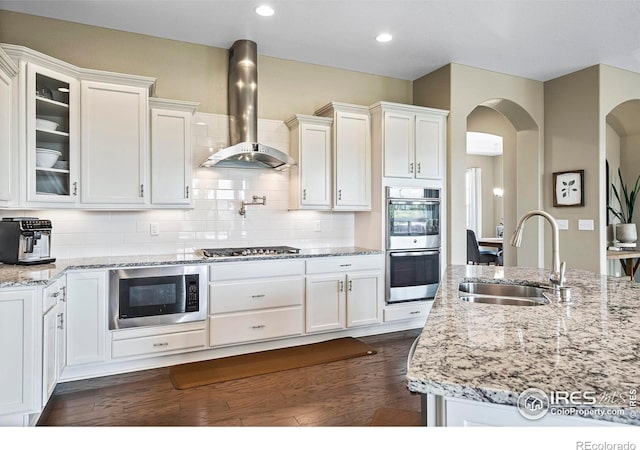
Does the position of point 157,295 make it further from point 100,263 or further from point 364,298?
point 364,298

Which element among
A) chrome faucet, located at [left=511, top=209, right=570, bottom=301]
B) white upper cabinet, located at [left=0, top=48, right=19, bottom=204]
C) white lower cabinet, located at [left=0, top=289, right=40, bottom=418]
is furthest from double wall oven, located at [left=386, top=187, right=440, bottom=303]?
white upper cabinet, located at [left=0, top=48, right=19, bottom=204]

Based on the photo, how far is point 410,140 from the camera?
415 cm

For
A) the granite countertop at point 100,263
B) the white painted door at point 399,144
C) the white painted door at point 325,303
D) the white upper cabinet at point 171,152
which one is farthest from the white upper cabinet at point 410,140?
the white upper cabinet at point 171,152

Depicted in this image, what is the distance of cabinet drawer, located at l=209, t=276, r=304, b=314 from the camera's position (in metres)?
3.28

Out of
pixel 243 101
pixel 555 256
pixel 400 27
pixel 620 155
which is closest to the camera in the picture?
pixel 555 256

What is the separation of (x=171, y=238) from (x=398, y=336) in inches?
94.2

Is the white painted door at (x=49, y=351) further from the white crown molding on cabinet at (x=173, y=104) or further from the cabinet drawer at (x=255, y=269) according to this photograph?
the white crown molding on cabinet at (x=173, y=104)

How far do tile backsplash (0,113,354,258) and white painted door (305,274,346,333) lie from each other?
2.15 ft

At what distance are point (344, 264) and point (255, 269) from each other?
0.88 meters

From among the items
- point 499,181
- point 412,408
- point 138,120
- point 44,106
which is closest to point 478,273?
point 412,408

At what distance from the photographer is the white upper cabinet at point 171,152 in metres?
3.31

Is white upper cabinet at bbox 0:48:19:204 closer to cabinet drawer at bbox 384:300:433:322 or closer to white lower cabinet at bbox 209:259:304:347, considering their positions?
white lower cabinet at bbox 209:259:304:347

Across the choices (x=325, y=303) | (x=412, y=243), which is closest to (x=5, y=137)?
(x=325, y=303)
